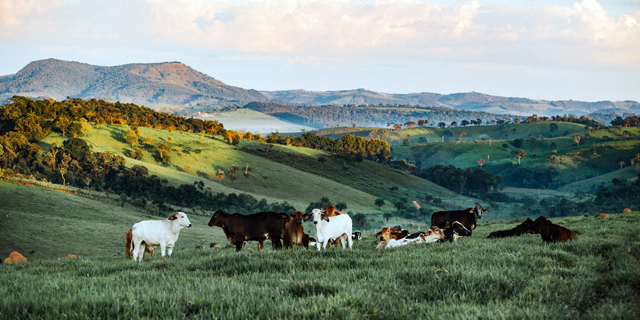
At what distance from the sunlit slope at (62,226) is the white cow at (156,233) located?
1978 cm

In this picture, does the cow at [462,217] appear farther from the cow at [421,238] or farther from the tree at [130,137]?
the tree at [130,137]

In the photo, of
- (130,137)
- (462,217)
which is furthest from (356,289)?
(130,137)

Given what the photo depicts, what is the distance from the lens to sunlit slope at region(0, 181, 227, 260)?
40.2m

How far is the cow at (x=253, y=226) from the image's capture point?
1481cm

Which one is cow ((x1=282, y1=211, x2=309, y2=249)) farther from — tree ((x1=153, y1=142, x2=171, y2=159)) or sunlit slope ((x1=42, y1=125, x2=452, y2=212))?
tree ((x1=153, y1=142, x2=171, y2=159))

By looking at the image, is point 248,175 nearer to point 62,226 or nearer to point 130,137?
point 130,137

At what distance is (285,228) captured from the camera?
48.5 feet

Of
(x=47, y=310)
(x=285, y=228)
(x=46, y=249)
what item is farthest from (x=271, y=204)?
(x=47, y=310)

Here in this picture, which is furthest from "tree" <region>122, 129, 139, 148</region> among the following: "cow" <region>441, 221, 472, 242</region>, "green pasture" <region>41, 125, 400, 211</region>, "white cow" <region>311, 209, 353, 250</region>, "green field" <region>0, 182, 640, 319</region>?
"green field" <region>0, 182, 640, 319</region>

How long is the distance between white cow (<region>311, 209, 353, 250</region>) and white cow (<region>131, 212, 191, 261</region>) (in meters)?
4.85

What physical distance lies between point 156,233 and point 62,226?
41410 mm

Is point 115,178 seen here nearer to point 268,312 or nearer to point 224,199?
point 224,199

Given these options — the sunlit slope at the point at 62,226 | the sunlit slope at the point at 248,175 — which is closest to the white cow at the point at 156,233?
the sunlit slope at the point at 62,226

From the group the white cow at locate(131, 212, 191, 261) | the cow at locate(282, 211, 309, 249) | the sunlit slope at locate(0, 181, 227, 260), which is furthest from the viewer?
the sunlit slope at locate(0, 181, 227, 260)
